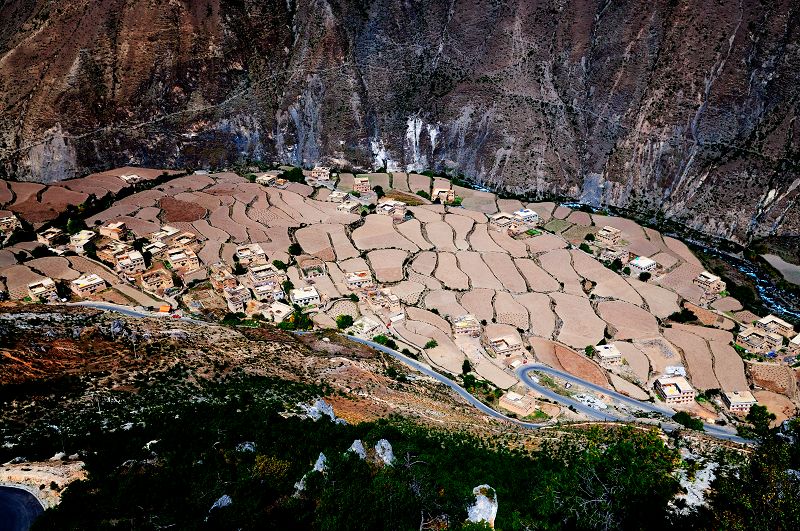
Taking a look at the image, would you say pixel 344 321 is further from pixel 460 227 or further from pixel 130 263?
pixel 460 227

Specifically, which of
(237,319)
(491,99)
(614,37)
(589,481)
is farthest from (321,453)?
(614,37)

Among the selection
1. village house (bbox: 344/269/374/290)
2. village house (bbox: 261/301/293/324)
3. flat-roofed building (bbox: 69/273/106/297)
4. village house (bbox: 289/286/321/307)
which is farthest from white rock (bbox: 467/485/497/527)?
flat-roofed building (bbox: 69/273/106/297)

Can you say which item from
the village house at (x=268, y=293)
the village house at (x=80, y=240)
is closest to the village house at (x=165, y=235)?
the village house at (x=80, y=240)

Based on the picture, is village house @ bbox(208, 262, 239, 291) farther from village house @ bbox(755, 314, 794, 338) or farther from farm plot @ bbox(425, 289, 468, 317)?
village house @ bbox(755, 314, 794, 338)

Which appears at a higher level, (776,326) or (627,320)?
(776,326)

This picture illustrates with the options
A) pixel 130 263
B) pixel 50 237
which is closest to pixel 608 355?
pixel 130 263

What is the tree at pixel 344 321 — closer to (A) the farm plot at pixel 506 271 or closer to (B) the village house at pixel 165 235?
(A) the farm plot at pixel 506 271
